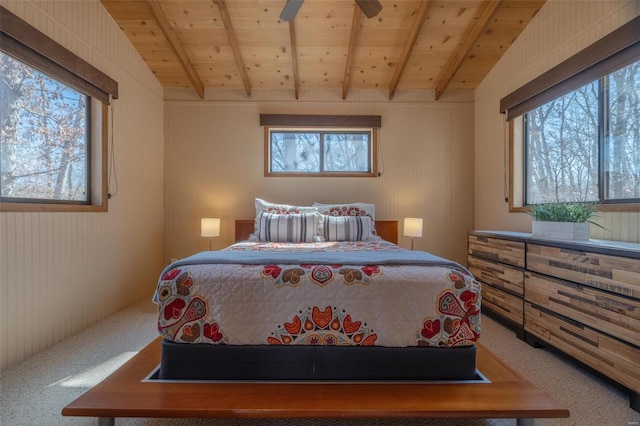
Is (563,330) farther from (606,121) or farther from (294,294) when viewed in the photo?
(294,294)

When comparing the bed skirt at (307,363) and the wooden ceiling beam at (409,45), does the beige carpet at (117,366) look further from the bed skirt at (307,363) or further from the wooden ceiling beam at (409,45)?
the wooden ceiling beam at (409,45)

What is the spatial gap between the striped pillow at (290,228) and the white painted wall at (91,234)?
141 cm

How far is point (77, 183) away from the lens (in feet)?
8.21

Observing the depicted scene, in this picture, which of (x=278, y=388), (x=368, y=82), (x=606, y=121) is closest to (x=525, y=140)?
(x=606, y=121)

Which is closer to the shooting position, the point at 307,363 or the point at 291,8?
the point at 307,363

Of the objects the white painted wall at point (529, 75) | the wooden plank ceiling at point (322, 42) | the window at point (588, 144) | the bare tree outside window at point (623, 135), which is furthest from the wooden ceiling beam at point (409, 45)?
the bare tree outside window at point (623, 135)

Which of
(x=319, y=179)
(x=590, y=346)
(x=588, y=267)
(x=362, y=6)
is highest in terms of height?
(x=362, y=6)

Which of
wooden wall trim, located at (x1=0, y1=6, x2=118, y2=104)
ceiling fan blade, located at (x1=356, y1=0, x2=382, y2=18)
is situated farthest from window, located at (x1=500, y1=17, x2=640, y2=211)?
wooden wall trim, located at (x1=0, y1=6, x2=118, y2=104)

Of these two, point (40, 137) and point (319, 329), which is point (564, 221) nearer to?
point (319, 329)

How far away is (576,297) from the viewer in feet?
5.94

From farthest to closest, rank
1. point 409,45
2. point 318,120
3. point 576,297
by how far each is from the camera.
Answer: point 318,120
point 409,45
point 576,297

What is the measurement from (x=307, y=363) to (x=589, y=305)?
1.68 m

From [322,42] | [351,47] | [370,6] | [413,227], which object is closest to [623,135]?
[413,227]

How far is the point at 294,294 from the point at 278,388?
41 cm
